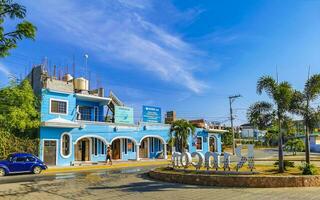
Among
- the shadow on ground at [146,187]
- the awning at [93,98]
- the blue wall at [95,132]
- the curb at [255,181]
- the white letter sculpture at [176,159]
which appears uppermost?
the awning at [93,98]

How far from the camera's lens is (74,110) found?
34188 millimetres

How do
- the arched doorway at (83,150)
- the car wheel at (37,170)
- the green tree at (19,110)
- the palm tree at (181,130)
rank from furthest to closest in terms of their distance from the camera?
the palm tree at (181,130) → the arched doorway at (83,150) → the green tree at (19,110) → the car wheel at (37,170)

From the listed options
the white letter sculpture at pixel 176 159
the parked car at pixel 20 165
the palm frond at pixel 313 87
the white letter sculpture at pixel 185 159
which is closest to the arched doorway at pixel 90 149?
the parked car at pixel 20 165

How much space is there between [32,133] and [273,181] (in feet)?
78.3

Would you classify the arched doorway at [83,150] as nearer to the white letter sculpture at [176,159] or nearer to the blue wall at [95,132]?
the blue wall at [95,132]

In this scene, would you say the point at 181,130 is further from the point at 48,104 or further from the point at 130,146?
the point at 48,104

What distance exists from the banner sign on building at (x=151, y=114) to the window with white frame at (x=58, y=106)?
1169 cm

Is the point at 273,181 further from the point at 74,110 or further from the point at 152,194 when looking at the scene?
the point at 74,110

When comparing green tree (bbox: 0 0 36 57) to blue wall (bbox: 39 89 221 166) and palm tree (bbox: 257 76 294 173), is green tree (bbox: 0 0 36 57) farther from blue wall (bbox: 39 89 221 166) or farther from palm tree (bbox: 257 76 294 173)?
blue wall (bbox: 39 89 221 166)

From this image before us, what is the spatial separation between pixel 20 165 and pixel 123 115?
17065 millimetres

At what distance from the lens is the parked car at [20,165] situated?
22953 millimetres

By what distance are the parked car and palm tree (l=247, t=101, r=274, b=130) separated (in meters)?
15.9

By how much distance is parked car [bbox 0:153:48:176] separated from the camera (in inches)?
904


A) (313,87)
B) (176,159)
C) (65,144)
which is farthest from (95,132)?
(313,87)
